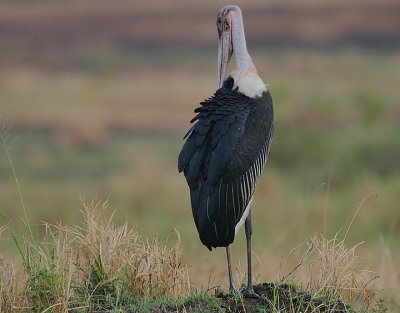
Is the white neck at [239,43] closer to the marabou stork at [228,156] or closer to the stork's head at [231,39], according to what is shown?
the stork's head at [231,39]

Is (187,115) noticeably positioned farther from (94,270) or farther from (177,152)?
(94,270)

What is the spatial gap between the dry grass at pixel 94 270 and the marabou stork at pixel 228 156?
27 cm

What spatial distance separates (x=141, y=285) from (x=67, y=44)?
136 ft

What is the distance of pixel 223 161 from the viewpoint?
6160 millimetres

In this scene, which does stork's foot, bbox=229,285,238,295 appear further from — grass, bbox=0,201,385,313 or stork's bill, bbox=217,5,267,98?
stork's bill, bbox=217,5,267,98

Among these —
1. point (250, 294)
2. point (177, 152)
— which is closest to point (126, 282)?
point (250, 294)

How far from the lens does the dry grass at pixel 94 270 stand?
19.0 feet

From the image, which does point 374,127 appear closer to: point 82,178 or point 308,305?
point 82,178

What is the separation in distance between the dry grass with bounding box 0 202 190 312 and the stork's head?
1.34 metres

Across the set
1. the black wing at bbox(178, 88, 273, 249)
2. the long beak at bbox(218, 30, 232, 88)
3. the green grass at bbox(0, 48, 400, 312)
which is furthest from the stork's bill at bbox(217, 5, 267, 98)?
the green grass at bbox(0, 48, 400, 312)

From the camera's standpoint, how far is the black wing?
6117mm

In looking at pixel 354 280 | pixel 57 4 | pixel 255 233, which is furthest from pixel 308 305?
pixel 57 4

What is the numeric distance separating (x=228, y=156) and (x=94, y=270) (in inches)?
38.0

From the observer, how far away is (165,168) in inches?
781
